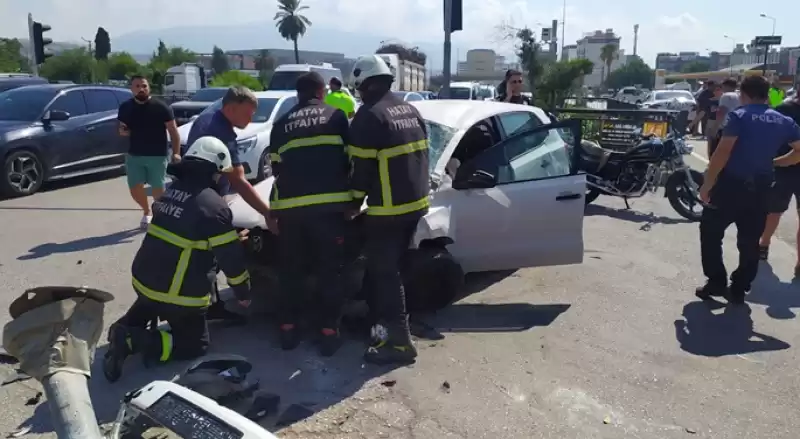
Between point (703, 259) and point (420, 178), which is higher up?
point (420, 178)

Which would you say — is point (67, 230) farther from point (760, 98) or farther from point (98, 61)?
point (98, 61)

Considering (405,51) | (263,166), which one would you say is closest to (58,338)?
(263,166)

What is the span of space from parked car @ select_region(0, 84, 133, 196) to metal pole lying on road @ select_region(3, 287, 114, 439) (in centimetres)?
809

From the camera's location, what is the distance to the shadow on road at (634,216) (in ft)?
30.6

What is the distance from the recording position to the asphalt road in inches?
157

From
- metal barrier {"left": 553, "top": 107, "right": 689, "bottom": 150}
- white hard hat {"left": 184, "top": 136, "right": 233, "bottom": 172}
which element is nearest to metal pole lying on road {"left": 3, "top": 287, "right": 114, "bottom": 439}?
white hard hat {"left": 184, "top": 136, "right": 233, "bottom": 172}

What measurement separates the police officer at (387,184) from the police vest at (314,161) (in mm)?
105

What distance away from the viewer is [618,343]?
5.18 metres

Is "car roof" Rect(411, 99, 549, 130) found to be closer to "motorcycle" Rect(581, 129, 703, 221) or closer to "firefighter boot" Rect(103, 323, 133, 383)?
"firefighter boot" Rect(103, 323, 133, 383)

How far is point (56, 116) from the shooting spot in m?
10.9

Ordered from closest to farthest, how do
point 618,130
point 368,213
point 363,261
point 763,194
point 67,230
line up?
point 368,213
point 363,261
point 763,194
point 67,230
point 618,130

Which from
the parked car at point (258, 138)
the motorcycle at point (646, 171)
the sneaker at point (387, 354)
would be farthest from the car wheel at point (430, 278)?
the parked car at point (258, 138)

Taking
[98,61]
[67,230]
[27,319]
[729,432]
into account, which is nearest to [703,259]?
[729,432]

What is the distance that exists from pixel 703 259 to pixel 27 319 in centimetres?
507
